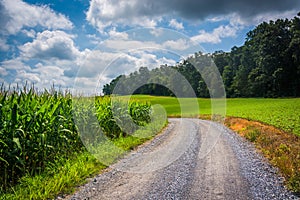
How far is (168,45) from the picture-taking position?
41.0 feet

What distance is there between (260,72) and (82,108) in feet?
207

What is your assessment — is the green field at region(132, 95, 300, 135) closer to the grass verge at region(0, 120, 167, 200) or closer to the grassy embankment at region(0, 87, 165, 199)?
the grassy embankment at region(0, 87, 165, 199)

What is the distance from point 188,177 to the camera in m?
6.80

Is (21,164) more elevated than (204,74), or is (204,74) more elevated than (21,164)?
(204,74)

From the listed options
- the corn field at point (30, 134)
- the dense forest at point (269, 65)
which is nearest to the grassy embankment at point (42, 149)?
the corn field at point (30, 134)

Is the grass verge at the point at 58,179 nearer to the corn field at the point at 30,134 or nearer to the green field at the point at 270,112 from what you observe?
the corn field at the point at 30,134

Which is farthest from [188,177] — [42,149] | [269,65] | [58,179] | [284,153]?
[269,65]

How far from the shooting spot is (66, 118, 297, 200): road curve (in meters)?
5.68

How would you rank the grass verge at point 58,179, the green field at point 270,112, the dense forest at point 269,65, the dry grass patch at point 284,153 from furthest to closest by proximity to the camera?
the dense forest at point 269,65 → the green field at point 270,112 → the dry grass patch at point 284,153 → the grass verge at point 58,179

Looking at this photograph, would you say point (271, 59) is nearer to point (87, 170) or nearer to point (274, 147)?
point (274, 147)

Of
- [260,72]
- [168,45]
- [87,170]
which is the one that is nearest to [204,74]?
[260,72]

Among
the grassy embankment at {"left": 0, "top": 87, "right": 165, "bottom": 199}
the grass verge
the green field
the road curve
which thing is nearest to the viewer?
the grass verge

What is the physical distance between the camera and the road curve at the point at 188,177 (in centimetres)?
568

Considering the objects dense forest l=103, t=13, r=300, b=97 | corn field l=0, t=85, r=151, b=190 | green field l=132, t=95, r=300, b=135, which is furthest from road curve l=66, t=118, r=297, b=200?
dense forest l=103, t=13, r=300, b=97
